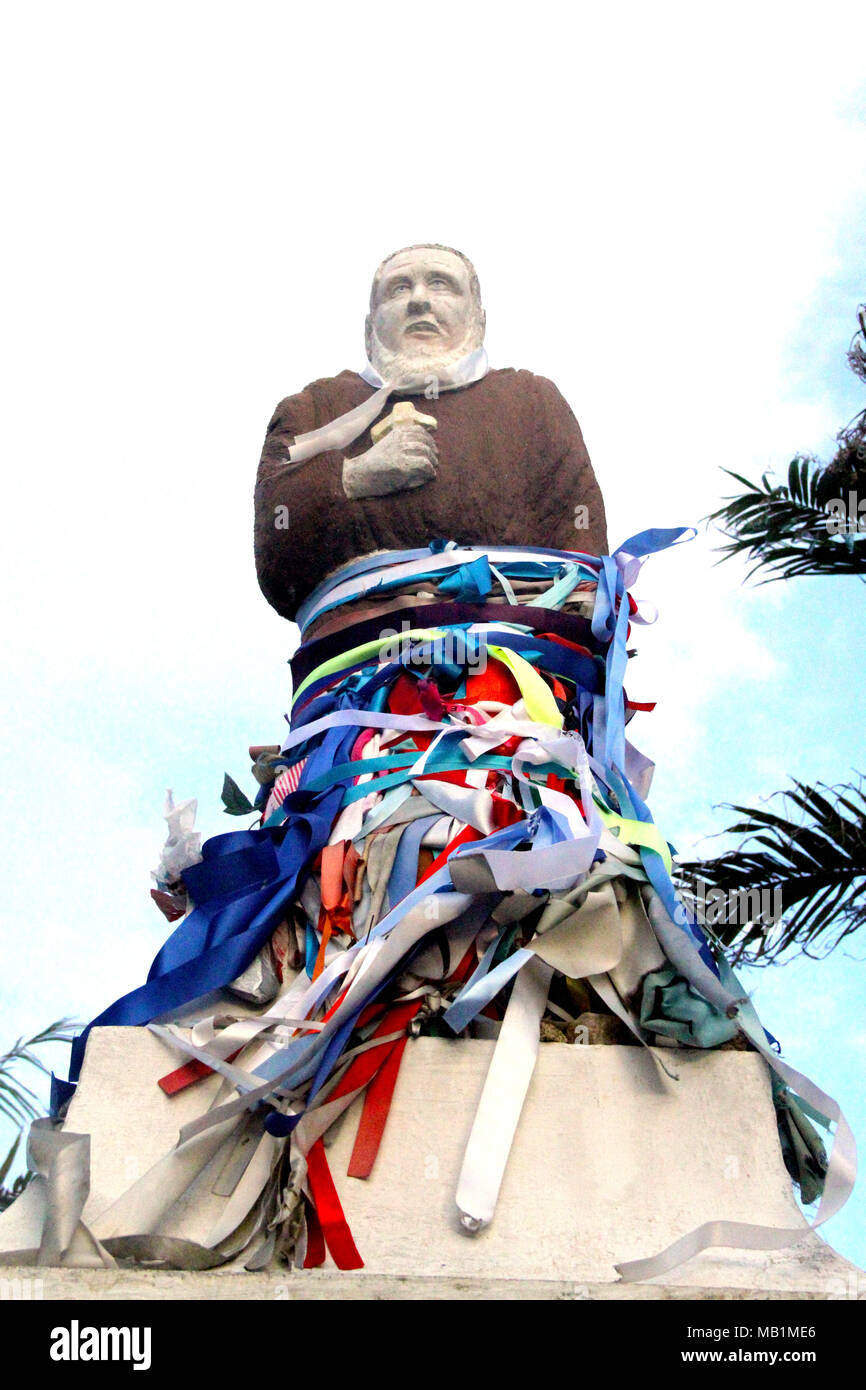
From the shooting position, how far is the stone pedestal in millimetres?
2713

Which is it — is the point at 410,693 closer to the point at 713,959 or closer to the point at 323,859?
the point at 323,859

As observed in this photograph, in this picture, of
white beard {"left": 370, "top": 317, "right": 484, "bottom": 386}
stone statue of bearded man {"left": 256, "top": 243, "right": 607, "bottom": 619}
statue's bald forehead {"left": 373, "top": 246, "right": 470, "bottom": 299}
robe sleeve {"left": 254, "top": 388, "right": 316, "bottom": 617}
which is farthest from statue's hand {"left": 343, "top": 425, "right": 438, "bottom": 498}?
statue's bald forehead {"left": 373, "top": 246, "right": 470, "bottom": 299}

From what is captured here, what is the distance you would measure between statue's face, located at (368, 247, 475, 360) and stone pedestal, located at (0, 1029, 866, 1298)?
2432 millimetres

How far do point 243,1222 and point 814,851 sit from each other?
251 centimetres

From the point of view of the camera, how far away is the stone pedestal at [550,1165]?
8.90 feet

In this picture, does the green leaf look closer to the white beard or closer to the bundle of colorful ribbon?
the bundle of colorful ribbon

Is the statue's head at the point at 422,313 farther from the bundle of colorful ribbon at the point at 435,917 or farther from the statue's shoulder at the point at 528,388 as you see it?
the bundle of colorful ribbon at the point at 435,917

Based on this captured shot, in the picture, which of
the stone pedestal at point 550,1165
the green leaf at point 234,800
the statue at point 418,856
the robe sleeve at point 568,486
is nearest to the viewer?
the stone pedestal at point 550,1165

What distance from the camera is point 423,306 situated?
4.68 m

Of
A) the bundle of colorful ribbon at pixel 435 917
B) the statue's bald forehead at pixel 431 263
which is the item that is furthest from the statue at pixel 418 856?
the statue's bald forehead at pixel 431 263

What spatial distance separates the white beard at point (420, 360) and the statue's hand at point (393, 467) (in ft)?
1.42

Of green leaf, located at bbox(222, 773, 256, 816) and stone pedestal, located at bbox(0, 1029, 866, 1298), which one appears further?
green leaf, located at bbox(222, 773, 256, 816)

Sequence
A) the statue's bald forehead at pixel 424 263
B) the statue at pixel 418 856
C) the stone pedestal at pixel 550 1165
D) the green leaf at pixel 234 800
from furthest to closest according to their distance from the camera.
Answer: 1. the statue's bald forehead at pixel 424 263
2. the green leaf at pixel 234 800
3. the statue at pixel 418 856
4. the stone pedestal at pixel 550 1165

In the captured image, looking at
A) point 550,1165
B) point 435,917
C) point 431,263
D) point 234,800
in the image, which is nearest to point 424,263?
point 431,263
